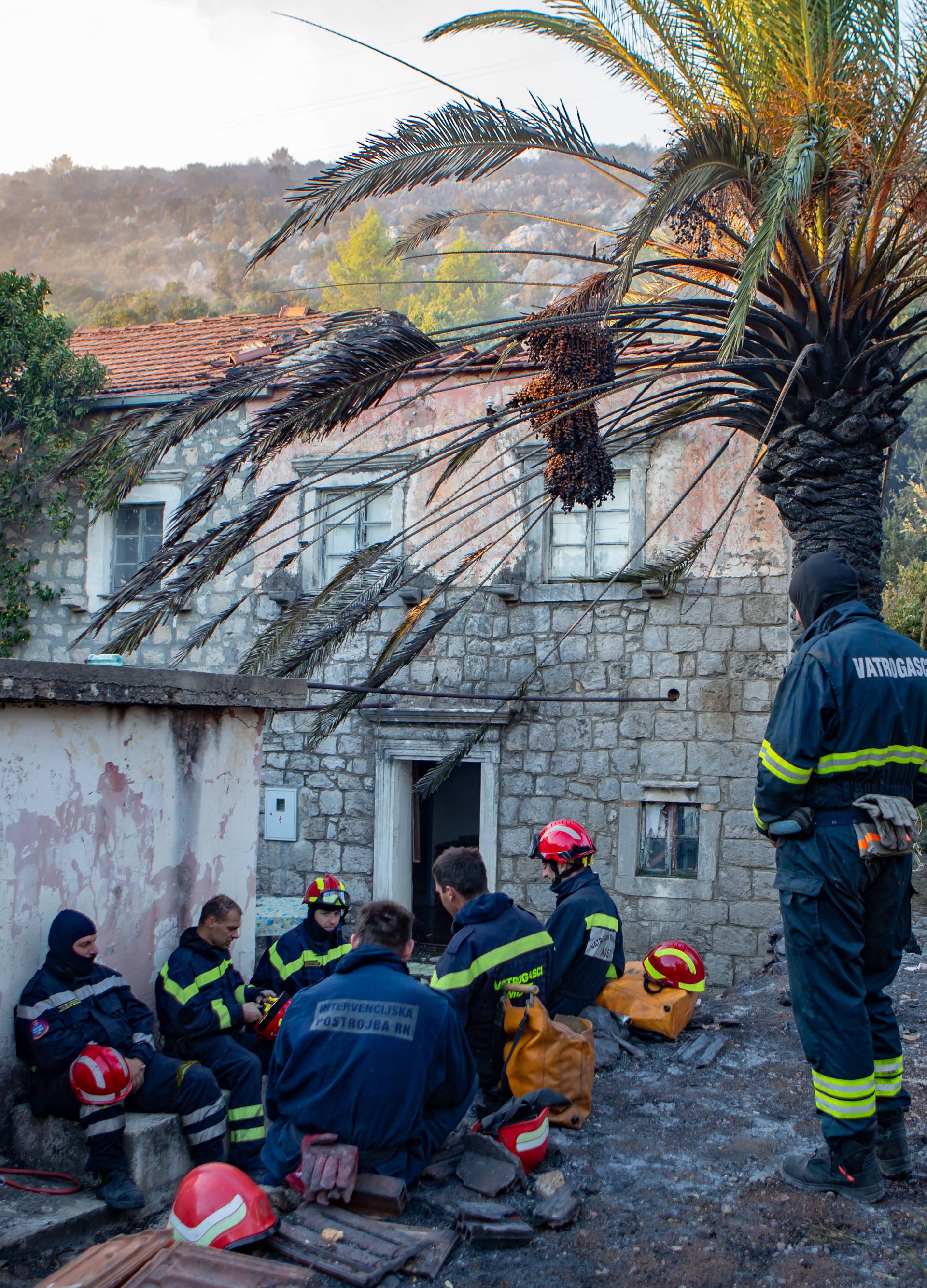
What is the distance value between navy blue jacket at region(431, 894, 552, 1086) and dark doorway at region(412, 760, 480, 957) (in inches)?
336

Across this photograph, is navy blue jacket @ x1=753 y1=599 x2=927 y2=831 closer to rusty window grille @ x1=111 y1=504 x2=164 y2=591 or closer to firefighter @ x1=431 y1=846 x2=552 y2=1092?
firefighter @ x1=431 y1=846 x2=552 y2=1092

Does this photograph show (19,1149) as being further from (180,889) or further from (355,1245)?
(355,1245)

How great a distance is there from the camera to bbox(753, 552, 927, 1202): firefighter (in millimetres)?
3543

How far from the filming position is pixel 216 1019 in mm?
4848

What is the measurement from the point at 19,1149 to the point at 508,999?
2115 millimetres

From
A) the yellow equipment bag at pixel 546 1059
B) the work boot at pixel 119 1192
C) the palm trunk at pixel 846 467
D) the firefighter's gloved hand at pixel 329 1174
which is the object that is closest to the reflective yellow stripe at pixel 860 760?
the yellow equipment bag at pixel 546 1059

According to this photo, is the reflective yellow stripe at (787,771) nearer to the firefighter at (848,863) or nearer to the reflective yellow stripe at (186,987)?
the firefighter at (848,863)

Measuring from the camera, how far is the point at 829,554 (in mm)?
4059

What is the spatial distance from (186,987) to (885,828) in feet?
10.4

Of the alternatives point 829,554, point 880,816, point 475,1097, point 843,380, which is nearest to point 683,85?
point 843,380

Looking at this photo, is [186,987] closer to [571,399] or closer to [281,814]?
[571,399]

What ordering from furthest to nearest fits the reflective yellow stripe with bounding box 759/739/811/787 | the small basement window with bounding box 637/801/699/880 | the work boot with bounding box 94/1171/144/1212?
the small basement window with bounding box 637/801/699/880, the work boot with bounding box 94/1171/144/1212, the reflective yellow stripe with bounding box 759/739/811/787

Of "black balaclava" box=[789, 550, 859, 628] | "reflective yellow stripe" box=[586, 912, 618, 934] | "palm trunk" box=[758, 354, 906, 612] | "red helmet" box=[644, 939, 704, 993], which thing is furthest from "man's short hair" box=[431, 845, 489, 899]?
"palm trunk" box=[758, 354, 906, 612]

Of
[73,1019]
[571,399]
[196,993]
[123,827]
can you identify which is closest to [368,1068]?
[73,1019]
